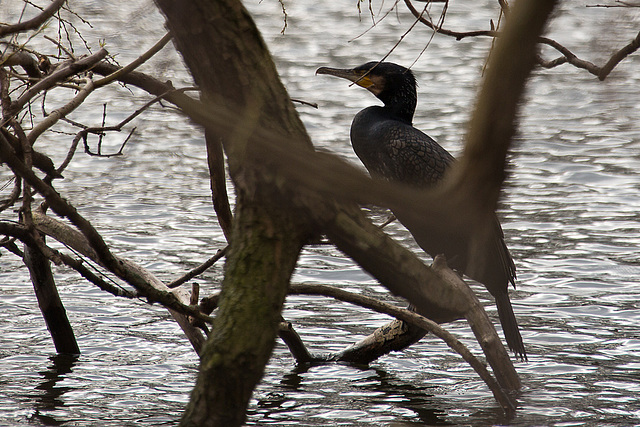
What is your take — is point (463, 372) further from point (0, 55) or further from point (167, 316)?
point (0, 55)

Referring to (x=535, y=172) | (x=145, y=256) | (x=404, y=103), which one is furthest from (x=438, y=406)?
(x=535, y=172)

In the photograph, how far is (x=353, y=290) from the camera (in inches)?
223

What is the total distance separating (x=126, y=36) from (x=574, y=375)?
3.62 metres

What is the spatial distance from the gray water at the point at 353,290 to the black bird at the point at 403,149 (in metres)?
0.33

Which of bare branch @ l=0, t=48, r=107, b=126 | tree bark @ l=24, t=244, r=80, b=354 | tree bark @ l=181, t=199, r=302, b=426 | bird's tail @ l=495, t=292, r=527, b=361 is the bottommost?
bird's tail @ l=495, t=292, r=527, b=361

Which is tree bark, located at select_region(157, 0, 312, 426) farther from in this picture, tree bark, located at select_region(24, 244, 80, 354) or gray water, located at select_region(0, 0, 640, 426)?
tree bark, located at select_region(24, 244, 80, 354)

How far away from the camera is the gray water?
1.18 meters

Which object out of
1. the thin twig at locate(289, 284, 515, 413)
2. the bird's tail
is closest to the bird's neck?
the bird's tail

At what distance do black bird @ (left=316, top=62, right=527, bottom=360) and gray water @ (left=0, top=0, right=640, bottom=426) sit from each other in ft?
1.08

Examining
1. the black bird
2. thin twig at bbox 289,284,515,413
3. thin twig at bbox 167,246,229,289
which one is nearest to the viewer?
thin twig at bbox 289,284,515,413

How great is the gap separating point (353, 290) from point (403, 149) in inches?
66.3

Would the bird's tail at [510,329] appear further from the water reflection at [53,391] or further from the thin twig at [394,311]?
the water reflection at [53,391]

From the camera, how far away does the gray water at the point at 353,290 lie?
118cm

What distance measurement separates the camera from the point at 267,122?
1.64m
